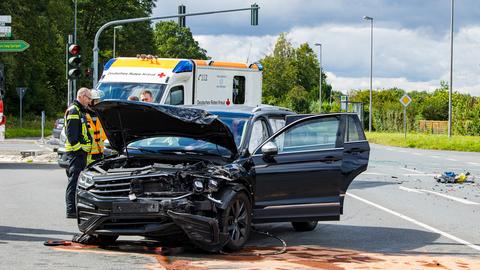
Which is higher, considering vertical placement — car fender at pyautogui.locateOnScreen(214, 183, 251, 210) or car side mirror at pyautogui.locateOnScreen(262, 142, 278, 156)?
car side mirror at pyautogui.locateOnScreen(262, 142, 278, 156)

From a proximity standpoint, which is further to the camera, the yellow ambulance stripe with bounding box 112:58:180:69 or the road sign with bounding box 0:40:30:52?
the road sign with bounding box 0:40:30:52

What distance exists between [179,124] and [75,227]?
97.6 inches

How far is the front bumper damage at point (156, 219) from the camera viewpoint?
8.48 meters

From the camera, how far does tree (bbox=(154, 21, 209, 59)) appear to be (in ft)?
376

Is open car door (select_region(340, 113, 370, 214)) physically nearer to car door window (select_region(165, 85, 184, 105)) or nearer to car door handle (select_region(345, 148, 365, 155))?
car door handle (select_region(345, 148, 365, 155))

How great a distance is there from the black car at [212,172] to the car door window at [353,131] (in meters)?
0.01

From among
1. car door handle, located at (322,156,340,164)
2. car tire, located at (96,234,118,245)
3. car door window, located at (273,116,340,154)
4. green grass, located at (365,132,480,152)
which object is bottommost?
green grass, located at (365,132,480,152)

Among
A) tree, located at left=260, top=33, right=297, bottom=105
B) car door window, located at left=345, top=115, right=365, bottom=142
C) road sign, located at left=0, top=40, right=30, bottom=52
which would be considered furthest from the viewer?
tree, located at left=260, top=33, right=297, bottom=105

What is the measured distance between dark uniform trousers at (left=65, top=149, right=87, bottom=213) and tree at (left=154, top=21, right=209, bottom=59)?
103 m

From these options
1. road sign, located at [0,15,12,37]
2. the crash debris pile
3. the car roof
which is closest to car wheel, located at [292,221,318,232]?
the car roof

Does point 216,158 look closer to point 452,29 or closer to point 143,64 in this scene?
point 143,64

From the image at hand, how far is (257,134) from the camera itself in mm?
10305

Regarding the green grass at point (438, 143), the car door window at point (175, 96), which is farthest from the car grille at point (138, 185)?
the green grass at point (438, 143)

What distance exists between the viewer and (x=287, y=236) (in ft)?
34.9
